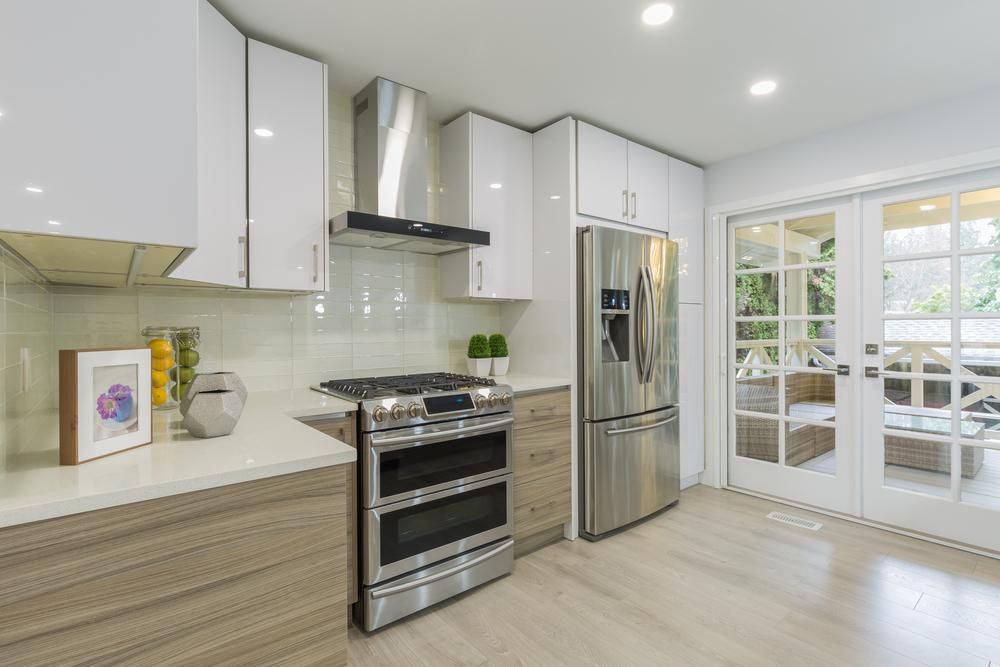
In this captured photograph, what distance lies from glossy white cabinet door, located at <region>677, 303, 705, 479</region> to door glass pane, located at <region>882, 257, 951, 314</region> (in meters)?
1.12

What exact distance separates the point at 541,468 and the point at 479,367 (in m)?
0.68

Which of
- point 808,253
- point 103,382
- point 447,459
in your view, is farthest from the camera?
point 808,253

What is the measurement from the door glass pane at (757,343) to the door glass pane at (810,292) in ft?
0.60

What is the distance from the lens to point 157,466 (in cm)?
111

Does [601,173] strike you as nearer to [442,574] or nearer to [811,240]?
[811,240]

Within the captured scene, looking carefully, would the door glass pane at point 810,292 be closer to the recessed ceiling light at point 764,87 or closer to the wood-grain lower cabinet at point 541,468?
the recessed ceiling light at point 764,87

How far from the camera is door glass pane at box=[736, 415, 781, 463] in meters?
3.40

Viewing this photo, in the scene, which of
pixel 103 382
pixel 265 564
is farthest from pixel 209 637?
pixel 103 382

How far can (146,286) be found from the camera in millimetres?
2010

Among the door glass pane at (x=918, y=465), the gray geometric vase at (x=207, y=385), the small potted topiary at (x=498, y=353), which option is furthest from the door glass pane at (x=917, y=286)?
the gray geometric vase at (x=207, y=385)

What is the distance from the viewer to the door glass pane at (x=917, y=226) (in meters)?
2.73

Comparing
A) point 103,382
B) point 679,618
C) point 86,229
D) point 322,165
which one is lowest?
point 679,618

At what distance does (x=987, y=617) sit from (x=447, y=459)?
7.78 feet

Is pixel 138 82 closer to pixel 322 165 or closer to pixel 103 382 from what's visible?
pixel 103 382
